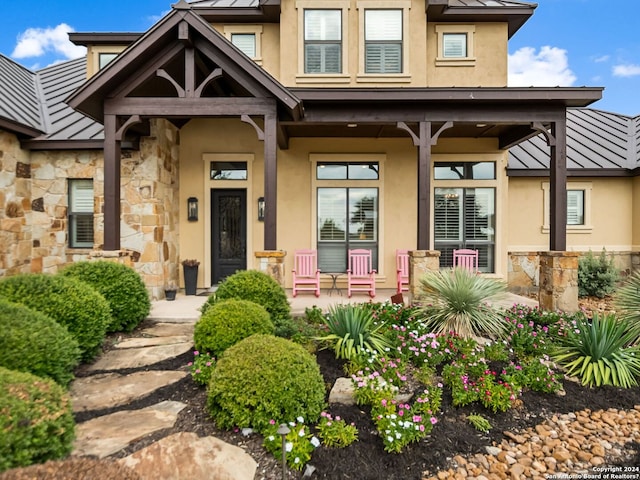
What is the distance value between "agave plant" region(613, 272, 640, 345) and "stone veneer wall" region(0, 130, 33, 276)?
34.0 ft

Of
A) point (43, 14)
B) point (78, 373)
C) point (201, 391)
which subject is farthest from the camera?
point (43, 14)

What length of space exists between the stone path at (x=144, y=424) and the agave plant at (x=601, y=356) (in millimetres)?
3719

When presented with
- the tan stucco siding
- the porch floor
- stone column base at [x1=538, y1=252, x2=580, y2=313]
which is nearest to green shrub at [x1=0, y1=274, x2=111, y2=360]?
the porch floor

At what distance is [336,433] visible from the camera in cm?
276

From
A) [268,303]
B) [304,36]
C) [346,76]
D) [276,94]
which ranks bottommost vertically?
[268,303]

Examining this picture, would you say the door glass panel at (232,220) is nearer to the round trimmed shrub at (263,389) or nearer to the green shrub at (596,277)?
the round trimmed shrub at (263,389)

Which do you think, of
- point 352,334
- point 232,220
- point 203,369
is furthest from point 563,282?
point 232,220

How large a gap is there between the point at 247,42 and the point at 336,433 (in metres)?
8.67

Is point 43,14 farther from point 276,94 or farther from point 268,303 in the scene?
point 268,303

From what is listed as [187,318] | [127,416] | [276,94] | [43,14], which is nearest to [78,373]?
[127,416]

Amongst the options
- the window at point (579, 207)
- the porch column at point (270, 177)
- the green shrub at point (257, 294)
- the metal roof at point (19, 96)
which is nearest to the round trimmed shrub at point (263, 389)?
the green shrub at point (257, 294)

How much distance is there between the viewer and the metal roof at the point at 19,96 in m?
7.35

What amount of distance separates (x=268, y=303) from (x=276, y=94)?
341 cm

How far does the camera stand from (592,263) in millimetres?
8641
